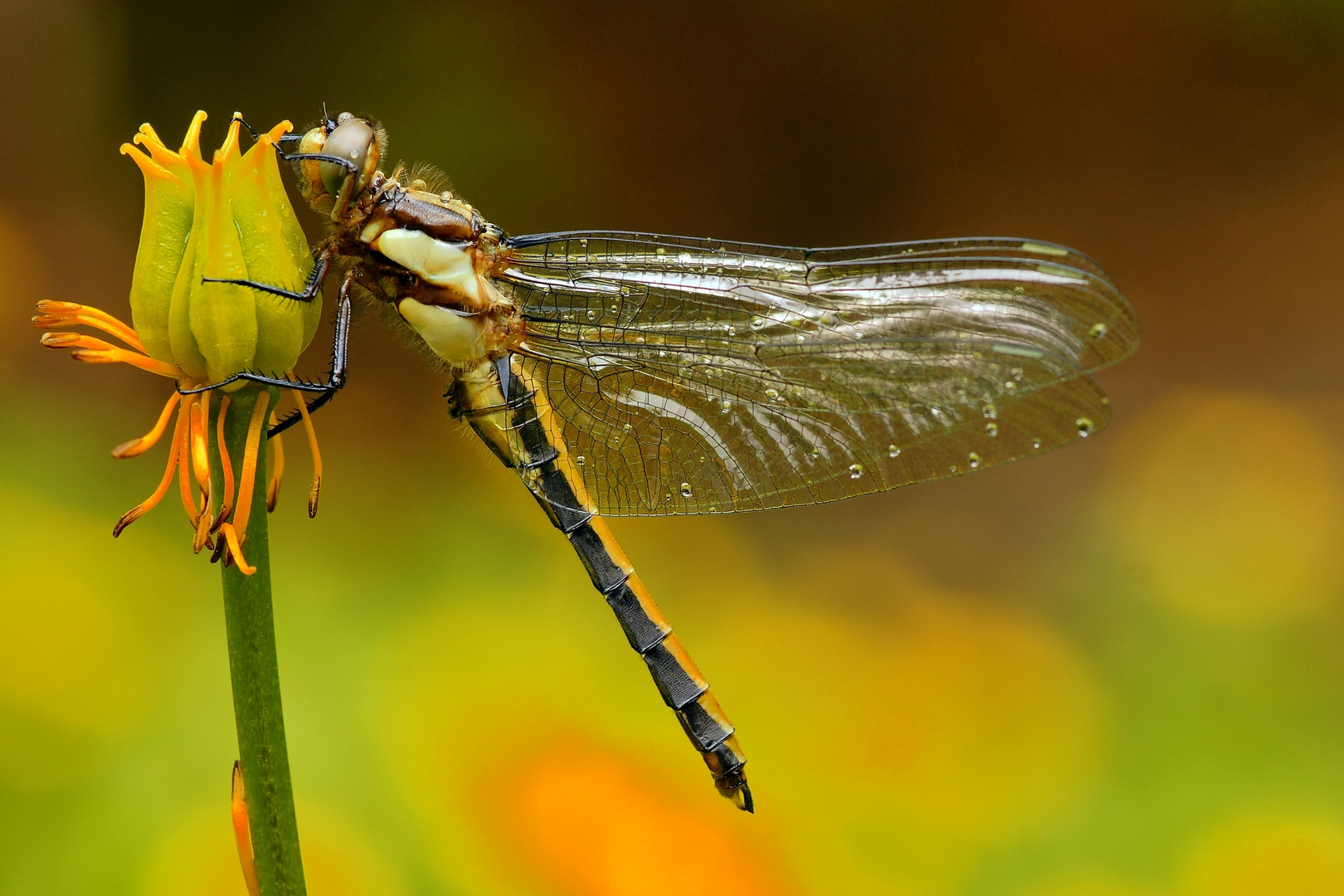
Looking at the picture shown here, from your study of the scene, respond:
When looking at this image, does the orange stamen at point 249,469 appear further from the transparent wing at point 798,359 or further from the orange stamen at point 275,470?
the transparent wing at point 798,359

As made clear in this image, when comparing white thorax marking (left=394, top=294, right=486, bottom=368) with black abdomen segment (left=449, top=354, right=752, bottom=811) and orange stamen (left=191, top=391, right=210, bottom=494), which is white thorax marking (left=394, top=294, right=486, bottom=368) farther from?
orange stamen (left=191, top=391, right=210, bottom=494)

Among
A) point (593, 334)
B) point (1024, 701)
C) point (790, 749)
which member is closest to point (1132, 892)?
point (1024, 701)

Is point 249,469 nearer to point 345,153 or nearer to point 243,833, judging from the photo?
point 243,833

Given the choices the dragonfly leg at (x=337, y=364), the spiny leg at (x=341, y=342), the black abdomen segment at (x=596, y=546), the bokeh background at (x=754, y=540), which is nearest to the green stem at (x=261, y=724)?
the dragonfly leg at (x=337, y=364)

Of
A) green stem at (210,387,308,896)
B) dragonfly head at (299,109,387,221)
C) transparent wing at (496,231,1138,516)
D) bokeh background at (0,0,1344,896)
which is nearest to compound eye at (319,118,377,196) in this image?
dragonfly head at (299,109,387,221)

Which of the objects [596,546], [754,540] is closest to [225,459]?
[596,546]
